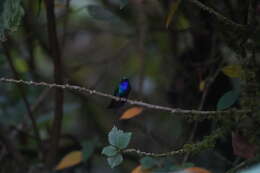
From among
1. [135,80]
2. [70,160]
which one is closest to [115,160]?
[70,160]

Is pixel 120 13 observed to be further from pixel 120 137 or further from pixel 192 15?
pixel 120 137

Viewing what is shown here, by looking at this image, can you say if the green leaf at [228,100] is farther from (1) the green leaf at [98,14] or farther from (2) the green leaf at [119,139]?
(1) the green leaf at [98,14]

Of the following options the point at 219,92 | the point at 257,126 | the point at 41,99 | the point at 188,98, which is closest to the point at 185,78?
the point at 188,98

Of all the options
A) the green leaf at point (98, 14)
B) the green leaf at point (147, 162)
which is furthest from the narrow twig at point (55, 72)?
the green leaf at point (147, 162)

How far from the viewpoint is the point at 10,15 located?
5.17 ft

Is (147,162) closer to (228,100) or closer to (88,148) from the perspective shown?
(228,100)

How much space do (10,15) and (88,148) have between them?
2.51 ft

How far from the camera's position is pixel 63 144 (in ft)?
8.66

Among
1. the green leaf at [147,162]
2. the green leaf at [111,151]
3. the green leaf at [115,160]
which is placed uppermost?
the green leaf at [111,151]

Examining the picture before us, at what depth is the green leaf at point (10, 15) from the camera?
1563 millimetres

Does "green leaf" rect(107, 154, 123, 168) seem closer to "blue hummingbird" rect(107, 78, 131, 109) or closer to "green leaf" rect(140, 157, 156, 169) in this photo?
"green leaf" rect(140, 157, 156, 169)

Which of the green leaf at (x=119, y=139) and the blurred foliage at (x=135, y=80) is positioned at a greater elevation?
the green leaf at (x=119, y=139)

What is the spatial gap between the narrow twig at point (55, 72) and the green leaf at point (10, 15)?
0.22m

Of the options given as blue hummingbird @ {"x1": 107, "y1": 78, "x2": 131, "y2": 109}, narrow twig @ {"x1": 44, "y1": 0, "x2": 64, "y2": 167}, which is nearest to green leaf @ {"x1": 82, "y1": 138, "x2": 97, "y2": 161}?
narrow twig @ {"x1": 44, "y1": 0, "x2": 64, "y2": 167}
